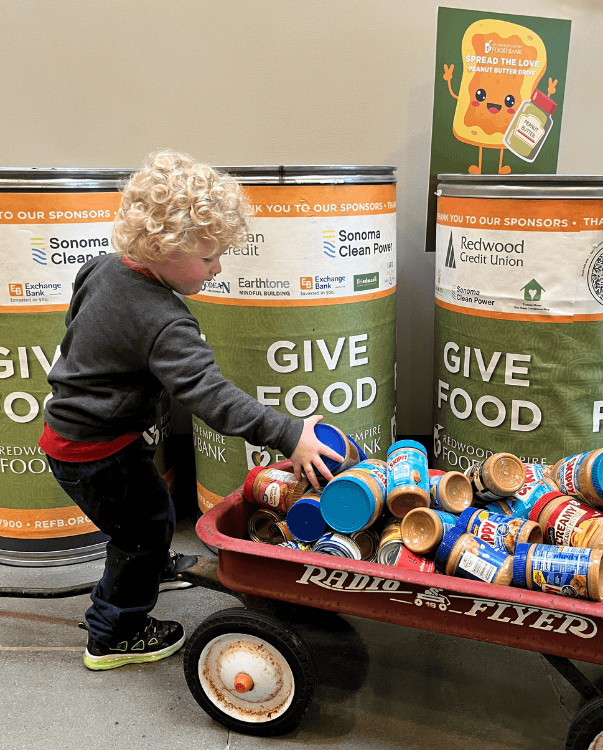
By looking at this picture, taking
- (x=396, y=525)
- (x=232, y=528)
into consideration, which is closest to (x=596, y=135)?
(x=396, y=525)

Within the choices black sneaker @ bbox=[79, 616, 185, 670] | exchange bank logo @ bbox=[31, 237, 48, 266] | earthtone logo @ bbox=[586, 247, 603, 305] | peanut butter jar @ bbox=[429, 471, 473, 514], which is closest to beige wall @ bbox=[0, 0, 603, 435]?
exchange bank logo @ bbox=[31, 237, 48, 266]

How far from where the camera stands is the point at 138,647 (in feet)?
6.98

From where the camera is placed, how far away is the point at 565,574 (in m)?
1.49

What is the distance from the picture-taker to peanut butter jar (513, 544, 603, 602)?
1.47 meters

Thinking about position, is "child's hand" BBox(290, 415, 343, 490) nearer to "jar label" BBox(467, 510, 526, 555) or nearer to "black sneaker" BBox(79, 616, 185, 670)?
"jar label" BBox(467, 510, 526, 555)

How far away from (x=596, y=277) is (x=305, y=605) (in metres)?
1.39

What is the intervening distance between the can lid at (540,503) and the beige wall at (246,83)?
1.61 metres

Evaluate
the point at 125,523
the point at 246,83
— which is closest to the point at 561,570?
the point at 125,523

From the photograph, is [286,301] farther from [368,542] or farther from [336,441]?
[368,542]

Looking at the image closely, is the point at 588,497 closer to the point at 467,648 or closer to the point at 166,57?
the point at 467,648

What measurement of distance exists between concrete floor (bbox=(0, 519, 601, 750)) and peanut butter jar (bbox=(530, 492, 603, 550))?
0.56 meters

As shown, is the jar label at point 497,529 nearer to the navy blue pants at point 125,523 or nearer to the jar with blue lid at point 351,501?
the jar with blue lid at point 351,501

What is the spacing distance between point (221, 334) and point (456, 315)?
853 millimetres

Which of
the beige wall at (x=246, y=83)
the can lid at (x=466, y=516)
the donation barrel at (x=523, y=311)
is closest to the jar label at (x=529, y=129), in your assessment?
the beige wall at (x=246, y=83)
